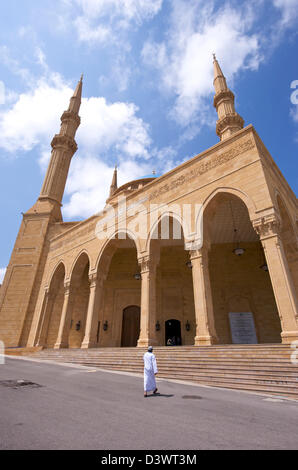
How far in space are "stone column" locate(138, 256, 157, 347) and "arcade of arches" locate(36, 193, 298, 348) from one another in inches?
1.7

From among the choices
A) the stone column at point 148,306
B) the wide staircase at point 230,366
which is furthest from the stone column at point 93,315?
the stone column at point 148,306

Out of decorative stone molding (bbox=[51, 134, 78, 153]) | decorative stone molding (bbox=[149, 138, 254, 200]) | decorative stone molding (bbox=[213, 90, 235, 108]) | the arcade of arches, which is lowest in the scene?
the arcade of arches

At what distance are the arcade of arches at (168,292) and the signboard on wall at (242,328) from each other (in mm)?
210

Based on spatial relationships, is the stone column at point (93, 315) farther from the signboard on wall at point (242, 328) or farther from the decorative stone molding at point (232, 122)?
→ the decorative stone molding at point (232, 122)

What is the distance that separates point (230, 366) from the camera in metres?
5.90

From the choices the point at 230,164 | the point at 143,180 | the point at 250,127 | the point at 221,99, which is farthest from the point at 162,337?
the point at 221,99

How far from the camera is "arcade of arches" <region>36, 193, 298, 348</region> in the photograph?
475 inches

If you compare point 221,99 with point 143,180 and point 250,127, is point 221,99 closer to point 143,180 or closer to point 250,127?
point 143,180

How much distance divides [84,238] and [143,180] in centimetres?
1005

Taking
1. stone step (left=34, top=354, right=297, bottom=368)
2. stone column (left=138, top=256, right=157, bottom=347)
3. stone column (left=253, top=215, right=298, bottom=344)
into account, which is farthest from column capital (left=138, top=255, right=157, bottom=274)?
stone column (left=253, top=215, right=298, bottom=344)

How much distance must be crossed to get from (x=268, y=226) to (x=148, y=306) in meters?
5.19

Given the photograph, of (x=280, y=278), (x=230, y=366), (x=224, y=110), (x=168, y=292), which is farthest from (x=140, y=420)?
(x=224, y=110)

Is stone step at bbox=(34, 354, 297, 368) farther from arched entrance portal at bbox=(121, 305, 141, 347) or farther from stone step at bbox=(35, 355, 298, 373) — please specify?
arched entrance portal at bbox=(121, 305, 141, 347)
